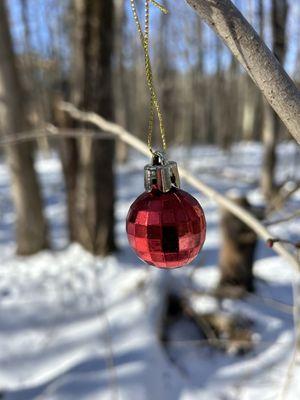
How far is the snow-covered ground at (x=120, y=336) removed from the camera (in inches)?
80.7

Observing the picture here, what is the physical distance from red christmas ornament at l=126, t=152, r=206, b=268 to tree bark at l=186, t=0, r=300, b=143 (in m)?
0.23

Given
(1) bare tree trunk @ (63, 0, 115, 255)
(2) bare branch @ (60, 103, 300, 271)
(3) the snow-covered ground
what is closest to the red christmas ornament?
(2) bare branch @ (60, 103, 300, 271)

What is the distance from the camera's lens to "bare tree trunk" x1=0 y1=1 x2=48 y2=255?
3508 millimetres

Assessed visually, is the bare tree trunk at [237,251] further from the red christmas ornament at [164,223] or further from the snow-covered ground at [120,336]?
the red christmas ornament at [164,223]

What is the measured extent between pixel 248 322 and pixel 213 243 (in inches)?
60.3

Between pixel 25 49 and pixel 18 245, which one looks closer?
pixel 18 245

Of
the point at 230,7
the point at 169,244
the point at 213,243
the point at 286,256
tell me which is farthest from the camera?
the point at 213,243

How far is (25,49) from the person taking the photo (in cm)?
955

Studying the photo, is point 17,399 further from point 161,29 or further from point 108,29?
point 161,29

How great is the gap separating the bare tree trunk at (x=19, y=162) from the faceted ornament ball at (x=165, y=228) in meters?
3.23

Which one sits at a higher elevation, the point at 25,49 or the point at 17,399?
the point at 25,49

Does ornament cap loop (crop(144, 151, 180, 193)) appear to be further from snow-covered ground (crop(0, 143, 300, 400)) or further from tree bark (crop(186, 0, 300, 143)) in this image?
snow-covered ground (crop(0, 143, 300, 400))

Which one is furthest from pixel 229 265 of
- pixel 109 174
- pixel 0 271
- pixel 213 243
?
pixel 0 271

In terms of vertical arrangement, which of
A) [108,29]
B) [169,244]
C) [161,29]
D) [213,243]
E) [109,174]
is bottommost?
[213,243]
